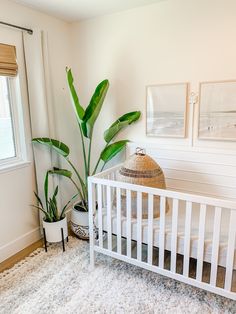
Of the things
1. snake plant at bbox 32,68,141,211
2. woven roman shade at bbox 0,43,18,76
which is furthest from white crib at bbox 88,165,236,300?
woven roman shade at bbox 0,43,18,76

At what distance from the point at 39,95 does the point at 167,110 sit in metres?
1.27

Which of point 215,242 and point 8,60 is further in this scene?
point 8,60

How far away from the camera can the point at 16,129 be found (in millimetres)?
2502

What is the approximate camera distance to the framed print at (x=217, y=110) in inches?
85.3

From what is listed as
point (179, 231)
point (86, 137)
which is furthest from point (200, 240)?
point (86, 137)

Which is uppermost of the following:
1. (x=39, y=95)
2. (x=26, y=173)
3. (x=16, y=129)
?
(x=39, y=95)

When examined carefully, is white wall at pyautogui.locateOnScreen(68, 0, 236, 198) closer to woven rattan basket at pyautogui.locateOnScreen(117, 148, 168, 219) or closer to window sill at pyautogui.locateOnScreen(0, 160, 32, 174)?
woven rattan basket at pyautogui.locateOnScreen(117, 148, 168, 219)

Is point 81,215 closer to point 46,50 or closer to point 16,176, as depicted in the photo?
point 16,176

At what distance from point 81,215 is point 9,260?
79 cm

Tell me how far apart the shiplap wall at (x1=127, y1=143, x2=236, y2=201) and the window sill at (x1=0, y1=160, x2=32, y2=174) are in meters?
1.17

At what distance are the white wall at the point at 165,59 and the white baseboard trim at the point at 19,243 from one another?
1.30m

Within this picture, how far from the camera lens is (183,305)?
1.81m

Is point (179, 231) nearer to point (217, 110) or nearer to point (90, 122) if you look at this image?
point (217, 110)

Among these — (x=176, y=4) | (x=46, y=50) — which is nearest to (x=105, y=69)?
(x=46, y=50)
